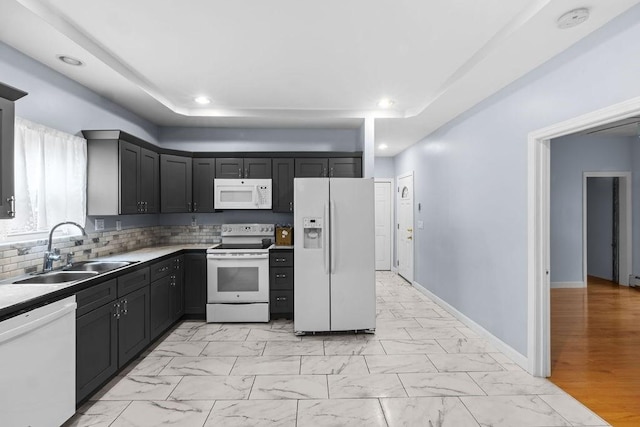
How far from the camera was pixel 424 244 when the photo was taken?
5.31 meters

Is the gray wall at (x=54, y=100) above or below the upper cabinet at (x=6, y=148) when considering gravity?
above

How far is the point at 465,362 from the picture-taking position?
9.70 feet

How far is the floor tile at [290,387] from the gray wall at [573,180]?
16.6ft

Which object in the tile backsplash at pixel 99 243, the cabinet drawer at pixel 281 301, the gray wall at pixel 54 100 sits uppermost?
the gray wall at pixel 54 100

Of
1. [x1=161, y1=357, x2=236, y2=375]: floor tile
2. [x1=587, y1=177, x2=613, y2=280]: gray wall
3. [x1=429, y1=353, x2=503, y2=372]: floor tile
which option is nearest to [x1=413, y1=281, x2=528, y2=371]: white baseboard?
[x1=429, y1=353, x2=503, y2=372]: floor tile

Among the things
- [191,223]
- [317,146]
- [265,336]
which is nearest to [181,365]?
[265,336]

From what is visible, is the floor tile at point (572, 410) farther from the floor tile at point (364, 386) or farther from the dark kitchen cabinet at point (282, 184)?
the dark kitchen cabinet at point (282, 184)

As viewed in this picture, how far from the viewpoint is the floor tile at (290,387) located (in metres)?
2.46

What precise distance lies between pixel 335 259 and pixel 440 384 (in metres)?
1.54

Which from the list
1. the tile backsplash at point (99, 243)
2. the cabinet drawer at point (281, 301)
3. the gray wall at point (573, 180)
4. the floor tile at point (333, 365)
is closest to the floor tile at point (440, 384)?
the floor tile at point (333, 365)

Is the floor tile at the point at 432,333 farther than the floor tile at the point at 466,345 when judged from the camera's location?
Yes

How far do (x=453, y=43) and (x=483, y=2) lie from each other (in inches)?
19.2

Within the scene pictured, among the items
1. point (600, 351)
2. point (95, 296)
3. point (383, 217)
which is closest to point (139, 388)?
point (95, 296)

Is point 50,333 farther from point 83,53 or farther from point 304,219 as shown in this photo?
point 304,219
